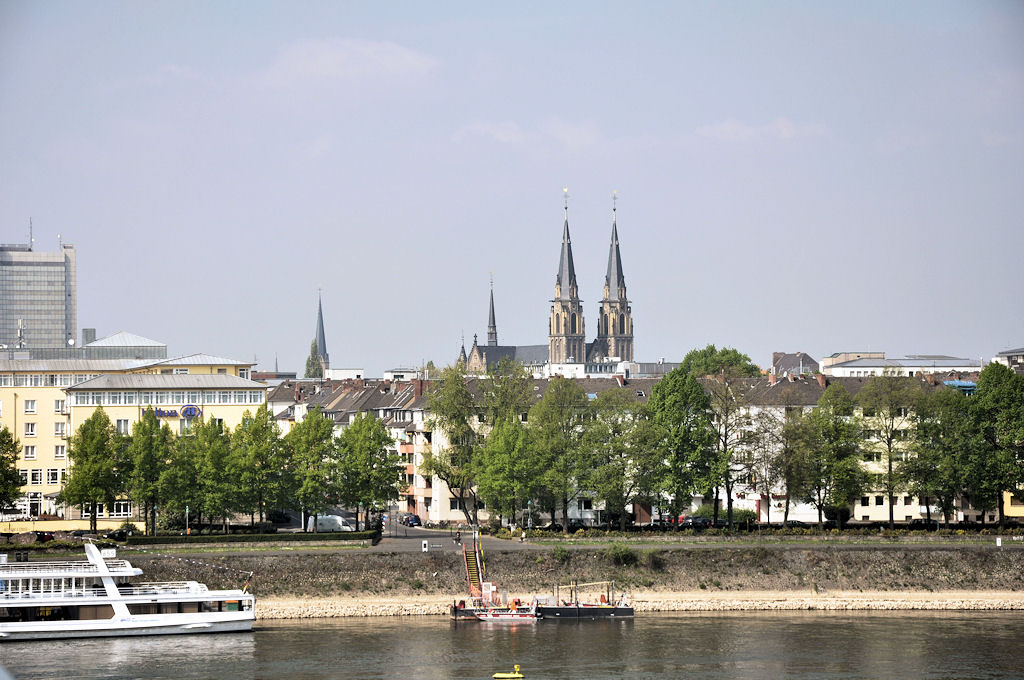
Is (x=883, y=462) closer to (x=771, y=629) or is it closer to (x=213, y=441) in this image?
(x=771, y=629)

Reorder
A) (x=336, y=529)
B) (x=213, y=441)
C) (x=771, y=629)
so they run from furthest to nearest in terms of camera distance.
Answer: (x=336, y=529) < (x=213, y=441) < (x=771, y=629)

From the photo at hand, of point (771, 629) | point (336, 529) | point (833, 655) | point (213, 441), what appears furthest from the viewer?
point (336, 529)

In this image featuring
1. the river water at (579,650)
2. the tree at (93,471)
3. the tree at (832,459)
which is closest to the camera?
the river water at (579,650)

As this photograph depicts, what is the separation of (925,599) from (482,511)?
41.4 meters

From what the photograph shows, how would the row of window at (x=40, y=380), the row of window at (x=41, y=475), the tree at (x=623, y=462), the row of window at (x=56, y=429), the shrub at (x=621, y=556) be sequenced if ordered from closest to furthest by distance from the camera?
the shrub at (x=621, y=556) → the tree at (x=623, y=462) → the row of window at (x=41, y=475) → the row of window at (x=56, y=429) → the row of window at (x=40, y=380)

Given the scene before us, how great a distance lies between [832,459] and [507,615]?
30125mm

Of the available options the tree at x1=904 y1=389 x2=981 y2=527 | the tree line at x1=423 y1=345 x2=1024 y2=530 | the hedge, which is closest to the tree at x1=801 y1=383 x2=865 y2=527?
the tree line at x1=423 y1=345 x2=1024 y2=530

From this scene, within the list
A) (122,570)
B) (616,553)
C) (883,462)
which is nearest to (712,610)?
(616,553)

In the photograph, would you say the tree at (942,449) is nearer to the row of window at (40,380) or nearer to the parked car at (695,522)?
the parked car at (695,522)

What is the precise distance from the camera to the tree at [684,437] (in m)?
101

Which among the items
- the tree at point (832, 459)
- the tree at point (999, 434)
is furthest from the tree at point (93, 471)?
the tree at point (999, 434)

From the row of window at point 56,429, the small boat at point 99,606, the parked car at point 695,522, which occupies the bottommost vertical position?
the small boat at point 99,606

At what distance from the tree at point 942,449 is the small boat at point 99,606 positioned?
154 feet

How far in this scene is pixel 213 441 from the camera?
101750 mm
